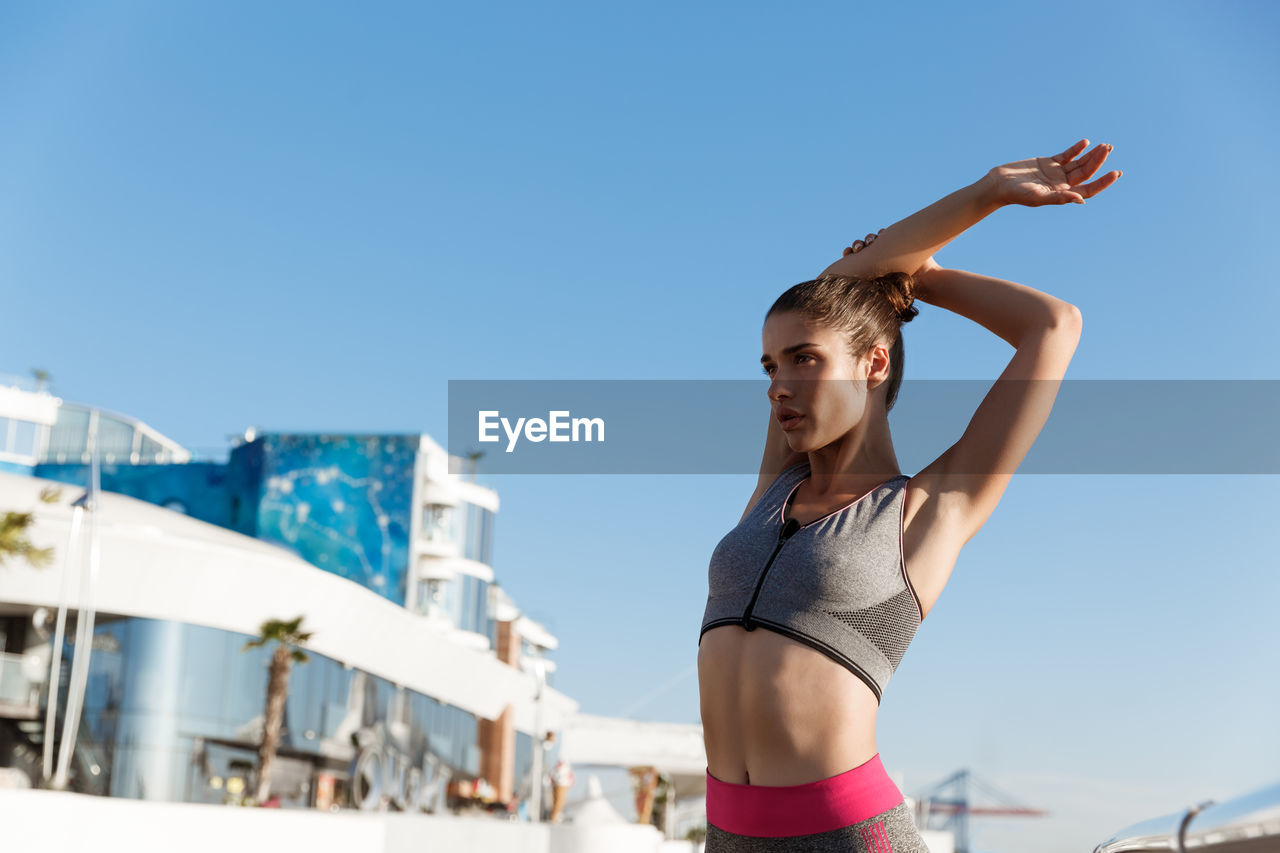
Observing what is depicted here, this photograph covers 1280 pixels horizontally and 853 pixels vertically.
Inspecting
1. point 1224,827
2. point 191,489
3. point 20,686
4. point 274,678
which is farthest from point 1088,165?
point 191,489

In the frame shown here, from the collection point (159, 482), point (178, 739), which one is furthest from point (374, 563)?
point (178, 739)

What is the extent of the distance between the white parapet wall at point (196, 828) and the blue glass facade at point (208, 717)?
1481cm

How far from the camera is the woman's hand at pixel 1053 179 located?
206cm

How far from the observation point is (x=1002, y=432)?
6.05ft

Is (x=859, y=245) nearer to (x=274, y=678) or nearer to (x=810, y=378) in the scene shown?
(x=810, y=378)

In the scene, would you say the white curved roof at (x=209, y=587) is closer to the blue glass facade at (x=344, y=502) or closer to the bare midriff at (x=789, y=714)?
the blue glass facade at (x=344, y=502)

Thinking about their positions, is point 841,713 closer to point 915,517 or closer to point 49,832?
point 915,517

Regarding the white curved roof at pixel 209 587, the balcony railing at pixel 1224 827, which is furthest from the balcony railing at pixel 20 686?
the balcony railing at pixel 1224 827

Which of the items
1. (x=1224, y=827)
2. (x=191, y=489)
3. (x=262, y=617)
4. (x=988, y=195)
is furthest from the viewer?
(x=191, y=489)

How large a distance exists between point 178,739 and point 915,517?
29.1 m

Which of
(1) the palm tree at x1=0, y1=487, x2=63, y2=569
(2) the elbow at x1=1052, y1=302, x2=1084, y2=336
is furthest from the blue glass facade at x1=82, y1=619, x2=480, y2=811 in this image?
(2) the elbow at x1=1052, y1=302, x2=1084, y2=336

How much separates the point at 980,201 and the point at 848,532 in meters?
0.67

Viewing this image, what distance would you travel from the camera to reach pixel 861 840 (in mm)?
1633

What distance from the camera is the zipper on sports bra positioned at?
1769mm
